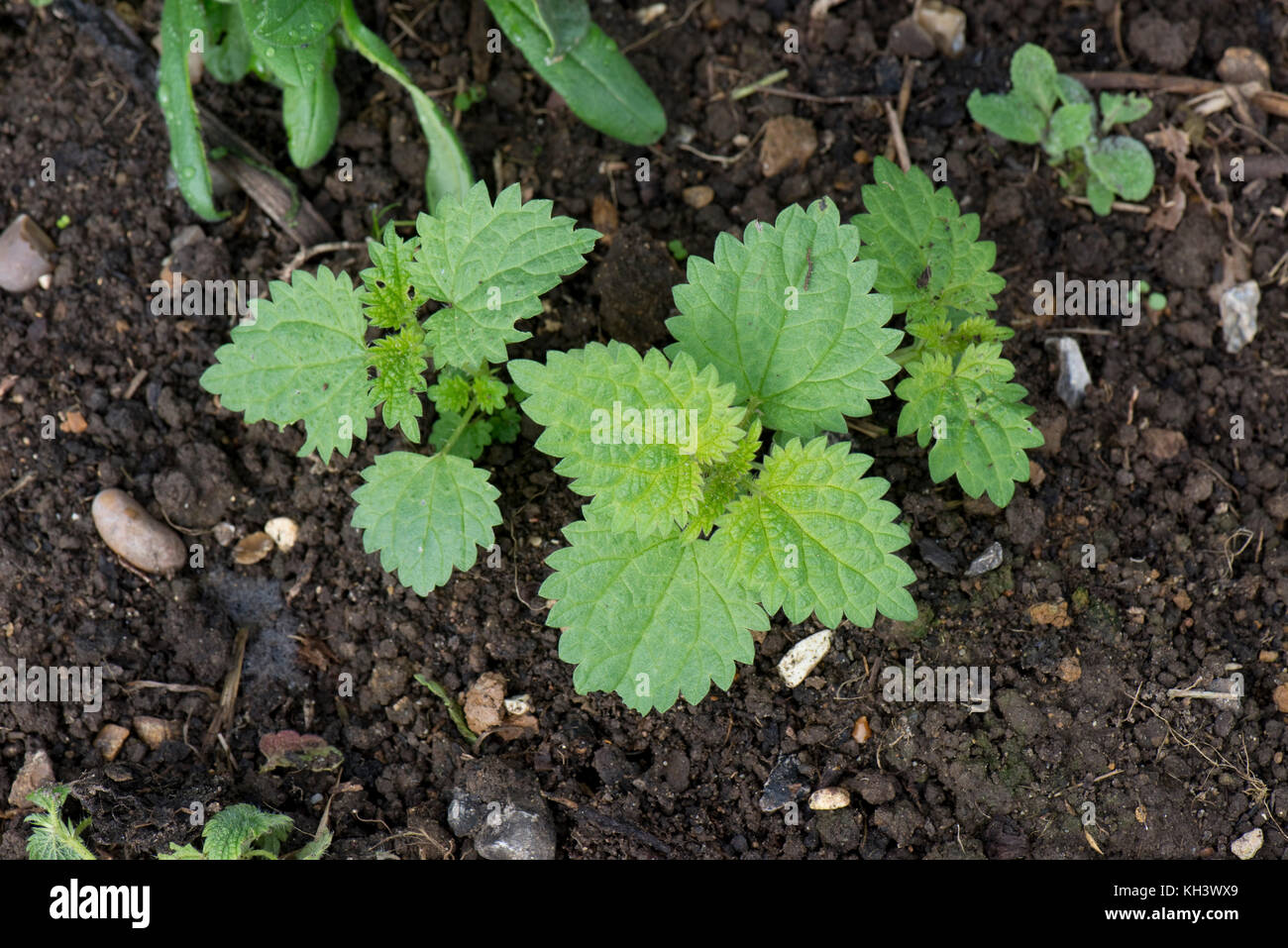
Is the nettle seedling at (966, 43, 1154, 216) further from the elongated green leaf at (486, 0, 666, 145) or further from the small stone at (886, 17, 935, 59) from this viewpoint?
the elongated green leaf at (486, 0, 666, 145)

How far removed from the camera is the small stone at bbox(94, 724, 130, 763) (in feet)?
10.5

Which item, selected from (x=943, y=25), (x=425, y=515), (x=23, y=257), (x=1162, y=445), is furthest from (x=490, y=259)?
(x=1162, y=445)

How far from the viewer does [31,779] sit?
3143mm

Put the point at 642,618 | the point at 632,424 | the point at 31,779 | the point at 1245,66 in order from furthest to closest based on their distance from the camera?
the point at 1245,66, the point at 31,779, the point at 642,618, the point at 632,424

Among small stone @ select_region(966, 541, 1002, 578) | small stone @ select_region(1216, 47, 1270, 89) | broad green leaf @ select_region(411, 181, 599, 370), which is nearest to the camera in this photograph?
broad green leaf @ select_region(411, 181, 599, 370)

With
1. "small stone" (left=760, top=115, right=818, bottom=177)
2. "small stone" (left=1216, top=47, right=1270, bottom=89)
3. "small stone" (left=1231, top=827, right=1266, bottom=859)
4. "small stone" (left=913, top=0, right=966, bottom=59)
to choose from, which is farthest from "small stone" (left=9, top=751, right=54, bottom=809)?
"small stone" (left=1216, top=47, right=1270, bottom=89)

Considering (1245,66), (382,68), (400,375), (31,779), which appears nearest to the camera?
(400,375)

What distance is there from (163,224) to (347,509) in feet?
3.90

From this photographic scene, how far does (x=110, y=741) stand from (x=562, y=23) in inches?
104

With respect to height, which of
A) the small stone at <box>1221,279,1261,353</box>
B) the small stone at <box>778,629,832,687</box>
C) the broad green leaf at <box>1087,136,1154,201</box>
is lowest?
the small stone at <box>778,629,832,687</box>

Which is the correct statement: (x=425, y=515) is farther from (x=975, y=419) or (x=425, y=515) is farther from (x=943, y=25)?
(x=943, y=25)

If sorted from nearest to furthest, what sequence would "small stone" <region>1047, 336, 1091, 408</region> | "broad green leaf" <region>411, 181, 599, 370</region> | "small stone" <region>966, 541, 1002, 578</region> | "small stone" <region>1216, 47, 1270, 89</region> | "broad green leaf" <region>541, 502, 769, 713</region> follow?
"broad green leaf" <region>541, 502, 769, 713</region> < "broad green leaf" <region>411, 181, 599, 370</region> < "small stone" <region>966, 541, 1002, 578</region> < "small stone" <region>1047, 336, 1091, 408</region> < "small stone" <region>1216, 47, 1270, 89</region>

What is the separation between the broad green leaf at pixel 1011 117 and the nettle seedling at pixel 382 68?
1096 millimetres

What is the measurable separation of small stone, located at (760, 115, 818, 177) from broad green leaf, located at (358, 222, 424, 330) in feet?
4.37
